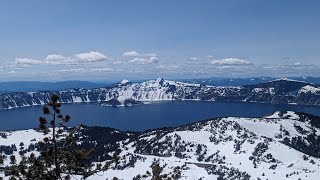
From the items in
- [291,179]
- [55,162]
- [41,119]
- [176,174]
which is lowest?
[291,179]

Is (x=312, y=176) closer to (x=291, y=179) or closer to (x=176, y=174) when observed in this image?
(x=291, y=179)

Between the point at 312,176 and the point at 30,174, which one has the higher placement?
the point at 30,174

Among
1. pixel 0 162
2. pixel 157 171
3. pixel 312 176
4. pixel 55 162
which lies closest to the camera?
pixel 0 162

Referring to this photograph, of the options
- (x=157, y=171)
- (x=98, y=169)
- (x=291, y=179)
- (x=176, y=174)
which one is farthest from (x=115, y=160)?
(x=291, y=179)

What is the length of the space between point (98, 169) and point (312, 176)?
18435cm

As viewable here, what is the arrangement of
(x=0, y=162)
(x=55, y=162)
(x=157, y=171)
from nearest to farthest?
(x=0, y=162) < (x=55, y=162) < (x=157, y=171)

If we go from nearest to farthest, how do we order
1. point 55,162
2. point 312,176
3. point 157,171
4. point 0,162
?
point 0,162, point 55,162, point 157,171, point 312,176

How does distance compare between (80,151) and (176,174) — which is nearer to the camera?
(80,151)

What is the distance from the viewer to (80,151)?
33.7 m

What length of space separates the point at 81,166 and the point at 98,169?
64.5 inches

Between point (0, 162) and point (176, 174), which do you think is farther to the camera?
point (176, 174)

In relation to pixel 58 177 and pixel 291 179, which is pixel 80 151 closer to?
pixel 58 177

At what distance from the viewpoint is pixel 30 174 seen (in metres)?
31.8

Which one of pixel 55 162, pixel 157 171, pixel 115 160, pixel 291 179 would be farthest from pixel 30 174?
pixel 291 179
